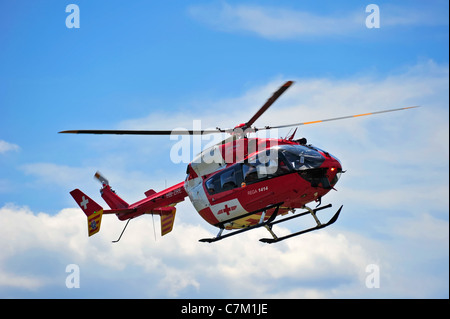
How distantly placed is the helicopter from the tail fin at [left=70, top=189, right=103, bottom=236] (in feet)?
20.3

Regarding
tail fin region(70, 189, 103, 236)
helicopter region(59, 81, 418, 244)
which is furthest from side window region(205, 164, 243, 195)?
tail fin region(70, 189, 103, 236)

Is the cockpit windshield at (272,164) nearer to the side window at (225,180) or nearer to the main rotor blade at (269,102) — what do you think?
the side window at (225,180)

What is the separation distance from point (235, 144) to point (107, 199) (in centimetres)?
1226

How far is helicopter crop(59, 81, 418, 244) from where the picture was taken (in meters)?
27.6

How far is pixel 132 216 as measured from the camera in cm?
3638

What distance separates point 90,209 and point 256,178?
11.6 m

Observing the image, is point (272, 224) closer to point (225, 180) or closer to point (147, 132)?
point (225, 180)

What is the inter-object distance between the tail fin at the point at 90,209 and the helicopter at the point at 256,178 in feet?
20.3

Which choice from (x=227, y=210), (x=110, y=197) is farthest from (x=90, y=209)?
(x=227, y=210)

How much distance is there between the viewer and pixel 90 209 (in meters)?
35.2

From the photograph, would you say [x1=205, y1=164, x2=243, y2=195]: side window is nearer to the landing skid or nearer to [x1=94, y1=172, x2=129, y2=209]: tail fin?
the landing skid
